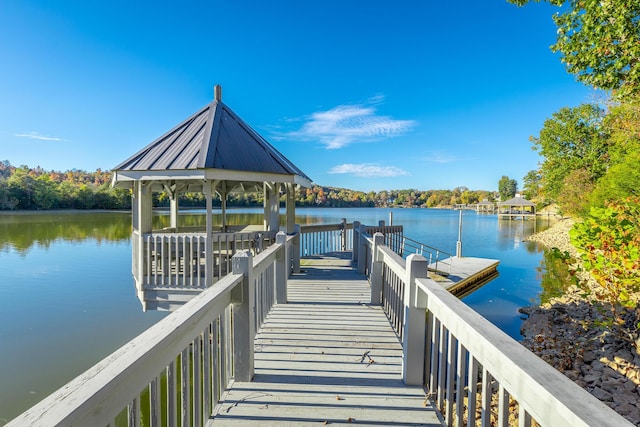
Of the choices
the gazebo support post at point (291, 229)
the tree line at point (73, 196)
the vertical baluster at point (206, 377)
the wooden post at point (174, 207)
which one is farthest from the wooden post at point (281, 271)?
the tree line at point (73, 196)

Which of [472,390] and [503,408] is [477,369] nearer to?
→ [472,390]

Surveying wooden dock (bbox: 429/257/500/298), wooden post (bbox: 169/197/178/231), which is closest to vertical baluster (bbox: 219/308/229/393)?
wooden post (bbox: 169/197/178/231)

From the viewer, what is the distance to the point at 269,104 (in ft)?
74.9

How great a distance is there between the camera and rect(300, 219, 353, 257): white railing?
945 centimetres

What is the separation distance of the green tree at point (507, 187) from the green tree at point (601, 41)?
102 meters

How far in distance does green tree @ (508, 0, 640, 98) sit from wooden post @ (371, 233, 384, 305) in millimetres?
6433

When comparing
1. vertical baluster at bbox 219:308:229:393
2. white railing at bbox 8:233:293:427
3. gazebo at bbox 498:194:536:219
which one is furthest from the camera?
gazebo at bbox 498:194:536:219

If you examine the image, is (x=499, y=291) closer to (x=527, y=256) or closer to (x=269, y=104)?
(x=527, y=256)

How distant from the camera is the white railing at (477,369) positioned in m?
0.97

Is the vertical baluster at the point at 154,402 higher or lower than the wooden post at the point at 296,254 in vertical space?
higher

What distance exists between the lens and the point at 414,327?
8.40 ft

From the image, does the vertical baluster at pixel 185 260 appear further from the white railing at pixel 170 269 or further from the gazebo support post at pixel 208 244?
the gazebo support post at pixel 208 244

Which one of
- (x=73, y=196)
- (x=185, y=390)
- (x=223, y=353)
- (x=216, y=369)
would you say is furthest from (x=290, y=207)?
(x=73, y=196)

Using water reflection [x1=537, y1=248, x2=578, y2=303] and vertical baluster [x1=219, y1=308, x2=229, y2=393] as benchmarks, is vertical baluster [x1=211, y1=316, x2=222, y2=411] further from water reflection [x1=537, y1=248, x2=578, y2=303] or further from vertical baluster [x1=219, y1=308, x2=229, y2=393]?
water reflection [x1=537, y1=248, x2=578, y2=303]
